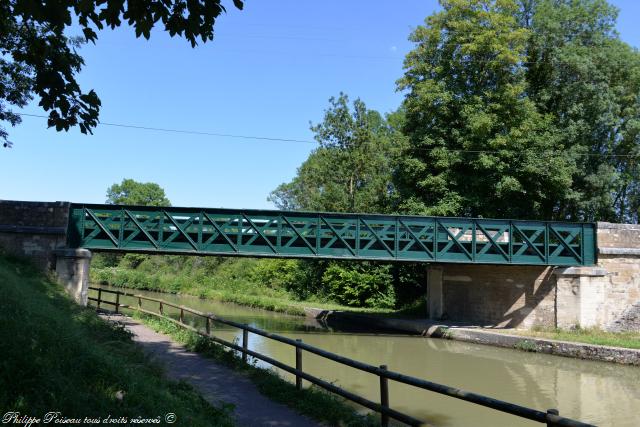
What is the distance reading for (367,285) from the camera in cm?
3148

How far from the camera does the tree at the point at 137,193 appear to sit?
7038 centimetres

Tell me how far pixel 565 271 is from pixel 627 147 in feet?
44.0

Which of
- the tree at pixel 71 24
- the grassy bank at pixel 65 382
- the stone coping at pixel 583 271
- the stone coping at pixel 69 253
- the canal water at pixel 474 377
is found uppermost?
the tree at pixel 71 24

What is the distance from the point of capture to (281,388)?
7.71m

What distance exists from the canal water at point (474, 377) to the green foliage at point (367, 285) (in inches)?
388

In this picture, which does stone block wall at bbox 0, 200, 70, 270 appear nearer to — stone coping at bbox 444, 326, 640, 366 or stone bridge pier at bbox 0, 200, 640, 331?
stone bridge pier at bbox 0, 200, 640, 331

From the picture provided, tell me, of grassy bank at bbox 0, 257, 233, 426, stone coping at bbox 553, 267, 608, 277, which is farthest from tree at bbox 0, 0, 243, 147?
stone coping at bbox 553, 267, 608, 277

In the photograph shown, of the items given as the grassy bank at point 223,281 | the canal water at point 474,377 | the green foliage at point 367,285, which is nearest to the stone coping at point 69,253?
the canal water at point 474,377

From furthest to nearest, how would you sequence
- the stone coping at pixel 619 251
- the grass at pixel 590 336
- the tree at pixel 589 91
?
the tree at pixel 589 91
the stone coping at pixel 619 251
the grass at pixel 590 336

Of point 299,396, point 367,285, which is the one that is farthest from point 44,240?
point 367,285

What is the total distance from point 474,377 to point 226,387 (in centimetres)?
761

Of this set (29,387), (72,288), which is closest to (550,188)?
(72,288)

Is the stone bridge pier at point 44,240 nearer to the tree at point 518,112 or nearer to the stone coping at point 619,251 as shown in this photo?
the tree at point 518,112

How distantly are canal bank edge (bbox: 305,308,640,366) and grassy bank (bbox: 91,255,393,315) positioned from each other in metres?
4.59
